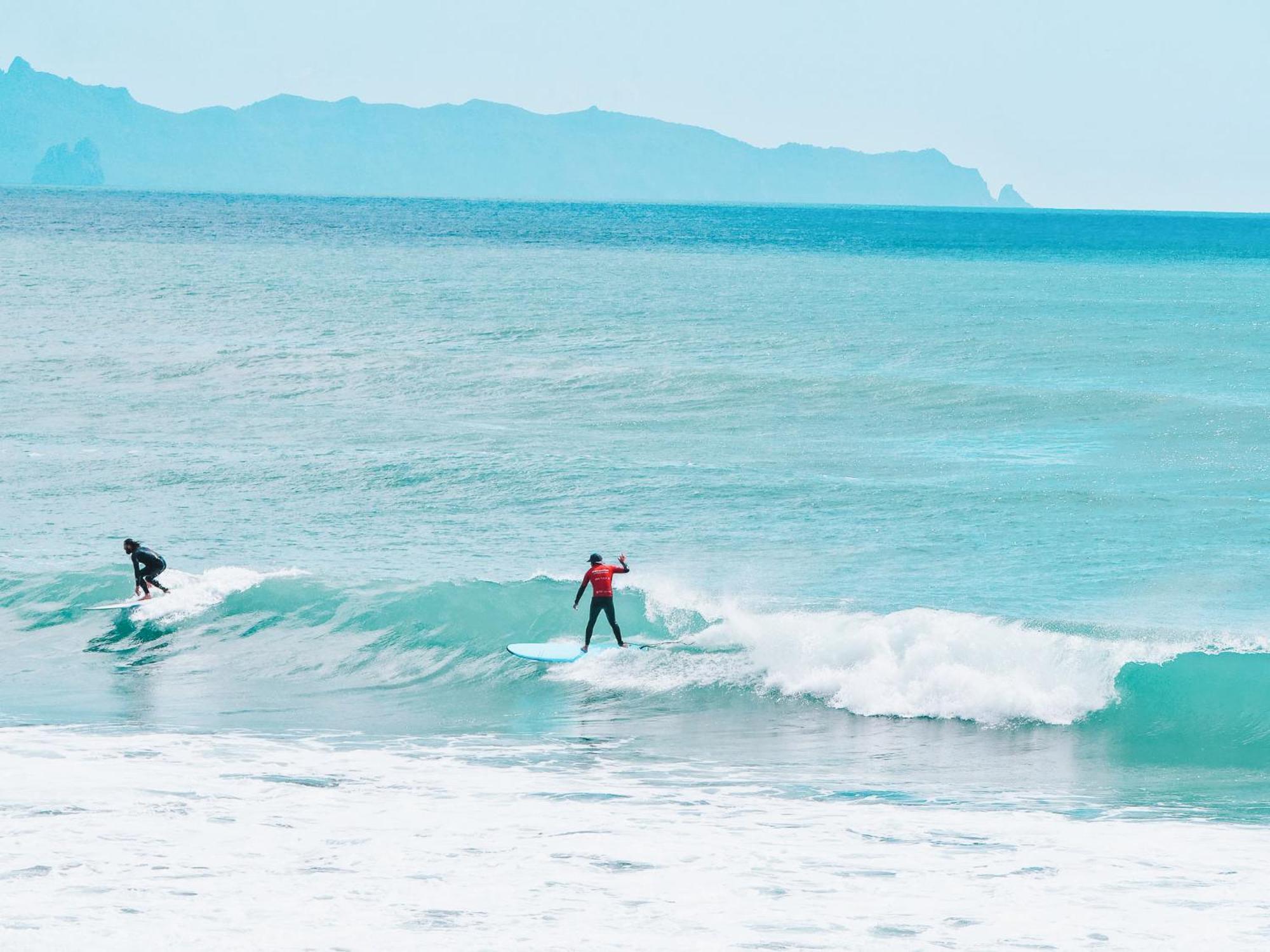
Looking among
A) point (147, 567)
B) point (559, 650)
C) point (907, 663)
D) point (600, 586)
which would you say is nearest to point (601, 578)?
point (600, 586)

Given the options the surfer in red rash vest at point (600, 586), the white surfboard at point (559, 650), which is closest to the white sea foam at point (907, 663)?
the white surfboard at point (559, 650)

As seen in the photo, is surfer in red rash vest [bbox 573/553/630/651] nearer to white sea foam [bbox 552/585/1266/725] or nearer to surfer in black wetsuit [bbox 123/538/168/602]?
white sea foam [bbox 552/585/1266/725]

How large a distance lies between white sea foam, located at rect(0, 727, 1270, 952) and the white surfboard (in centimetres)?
417

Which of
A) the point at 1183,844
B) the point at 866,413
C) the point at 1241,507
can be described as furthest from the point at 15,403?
the point at 1183,844

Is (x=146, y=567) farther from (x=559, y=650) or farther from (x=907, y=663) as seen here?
(x=907, y=663)

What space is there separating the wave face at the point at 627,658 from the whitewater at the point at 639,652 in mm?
72

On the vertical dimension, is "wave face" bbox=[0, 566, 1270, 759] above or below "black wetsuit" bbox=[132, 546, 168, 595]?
below

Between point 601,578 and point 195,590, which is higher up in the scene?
point 601,578

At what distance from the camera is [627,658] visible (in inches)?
770

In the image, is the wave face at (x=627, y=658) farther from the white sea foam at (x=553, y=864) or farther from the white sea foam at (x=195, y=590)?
the white sea foam at (x=553, y=864)

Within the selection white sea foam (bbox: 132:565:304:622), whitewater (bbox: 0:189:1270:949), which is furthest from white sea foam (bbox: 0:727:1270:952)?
white sea foam (bbox: 132:565:304:622)

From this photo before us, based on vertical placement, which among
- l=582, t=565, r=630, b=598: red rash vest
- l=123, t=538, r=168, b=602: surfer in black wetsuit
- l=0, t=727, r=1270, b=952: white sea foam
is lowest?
l=0, t=727, r=1270, b=952: white sea foam

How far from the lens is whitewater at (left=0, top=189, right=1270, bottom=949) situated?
1152 centimetres

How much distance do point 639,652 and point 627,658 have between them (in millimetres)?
231
